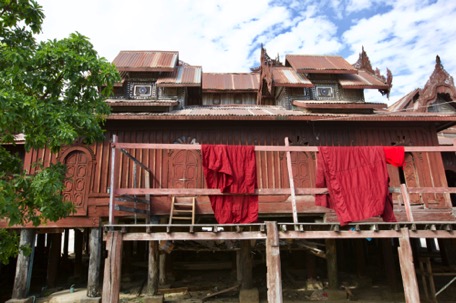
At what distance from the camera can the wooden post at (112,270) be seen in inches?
221

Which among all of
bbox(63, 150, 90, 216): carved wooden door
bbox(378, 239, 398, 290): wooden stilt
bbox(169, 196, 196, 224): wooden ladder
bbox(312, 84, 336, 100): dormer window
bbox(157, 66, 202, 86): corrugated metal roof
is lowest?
bbox(378, 239, 398, 290): wooden stilt

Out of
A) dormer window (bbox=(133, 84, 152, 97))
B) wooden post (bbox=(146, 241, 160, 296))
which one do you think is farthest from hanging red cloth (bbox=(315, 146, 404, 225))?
dormer window (bbox=(133, 84, 152, 97))

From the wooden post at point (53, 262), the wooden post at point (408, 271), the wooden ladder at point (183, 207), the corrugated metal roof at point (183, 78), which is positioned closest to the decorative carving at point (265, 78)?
the corrugated metal roof at point (183, 78)

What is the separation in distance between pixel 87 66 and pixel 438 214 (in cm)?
978

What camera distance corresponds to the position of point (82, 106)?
5.99 meters

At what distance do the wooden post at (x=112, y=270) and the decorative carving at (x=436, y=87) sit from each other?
1662 cm

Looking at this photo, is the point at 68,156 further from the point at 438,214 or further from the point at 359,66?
the point at 359,66

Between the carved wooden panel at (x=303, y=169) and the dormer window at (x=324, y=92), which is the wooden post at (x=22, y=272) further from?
the dormer window at (x=324, y=92)

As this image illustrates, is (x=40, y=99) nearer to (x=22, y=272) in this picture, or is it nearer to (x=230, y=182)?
(x=230, y=182)

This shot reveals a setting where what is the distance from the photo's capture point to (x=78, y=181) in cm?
988

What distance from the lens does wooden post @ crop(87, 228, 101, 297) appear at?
9367 millimetres

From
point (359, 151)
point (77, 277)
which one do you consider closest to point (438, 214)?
point (359, 151)

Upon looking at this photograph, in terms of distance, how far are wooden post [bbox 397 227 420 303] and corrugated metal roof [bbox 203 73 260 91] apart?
408 inches

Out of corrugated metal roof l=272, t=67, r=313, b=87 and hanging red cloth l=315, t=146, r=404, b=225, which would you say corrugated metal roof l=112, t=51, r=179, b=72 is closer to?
corrugated metal roof l=272, t=67, r=313, b=87
